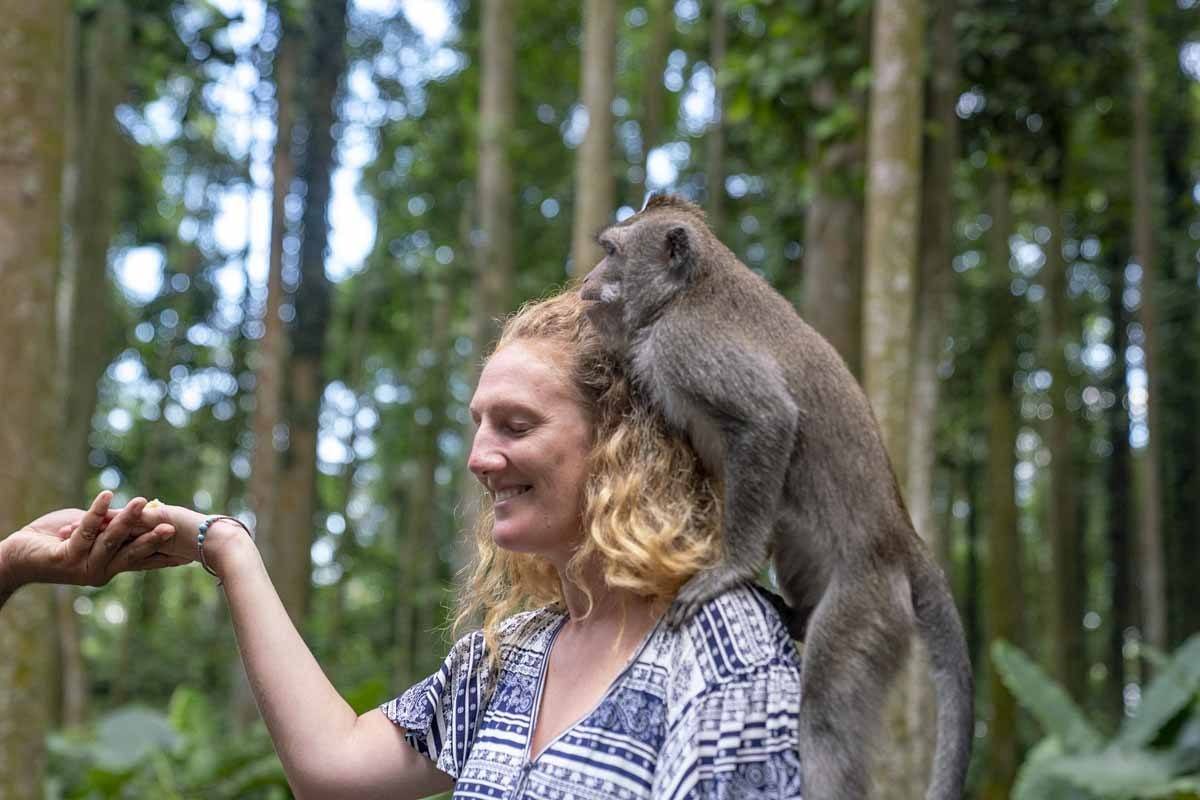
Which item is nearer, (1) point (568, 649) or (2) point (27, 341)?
(1) point (568, 649)

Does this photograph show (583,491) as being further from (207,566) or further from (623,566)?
(207,566)

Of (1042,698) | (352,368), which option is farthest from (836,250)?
(352,368)

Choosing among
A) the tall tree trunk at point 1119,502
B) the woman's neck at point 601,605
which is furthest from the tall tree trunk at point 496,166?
the tall tree trunk at point 1119,502

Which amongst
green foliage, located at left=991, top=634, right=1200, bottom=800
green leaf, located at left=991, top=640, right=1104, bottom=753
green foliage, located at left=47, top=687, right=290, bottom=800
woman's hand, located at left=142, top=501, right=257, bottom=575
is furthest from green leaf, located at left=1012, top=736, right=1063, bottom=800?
woman's hand, located at left=142, top=501, right=257, bottom=575

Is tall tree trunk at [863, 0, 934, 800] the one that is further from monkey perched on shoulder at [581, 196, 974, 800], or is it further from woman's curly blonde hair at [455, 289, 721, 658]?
woman's curly blonde hair at [455, 289, 721, 658]

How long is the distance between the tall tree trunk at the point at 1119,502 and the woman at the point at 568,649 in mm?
14546

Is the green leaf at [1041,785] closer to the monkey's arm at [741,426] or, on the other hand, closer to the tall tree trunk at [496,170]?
the tall tree trunk at [496,170]

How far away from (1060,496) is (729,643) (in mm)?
13054

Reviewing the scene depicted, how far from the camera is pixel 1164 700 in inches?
275

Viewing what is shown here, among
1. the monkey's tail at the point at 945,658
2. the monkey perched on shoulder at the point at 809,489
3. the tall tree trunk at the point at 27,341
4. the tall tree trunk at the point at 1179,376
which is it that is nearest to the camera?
the monkey perched on shoulder at the point at 809,489

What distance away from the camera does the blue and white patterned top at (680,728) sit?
1752 mm

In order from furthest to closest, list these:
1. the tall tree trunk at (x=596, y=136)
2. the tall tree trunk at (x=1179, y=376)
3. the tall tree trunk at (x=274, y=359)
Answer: the tall tree trunk at (x=1179, y=376), the tall tree trunk at (x=274, y=359), the tall tree trunk at (x=596, y=136)

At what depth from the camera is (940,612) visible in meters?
2.65

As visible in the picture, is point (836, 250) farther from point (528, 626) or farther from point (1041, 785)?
point (528, 626)
